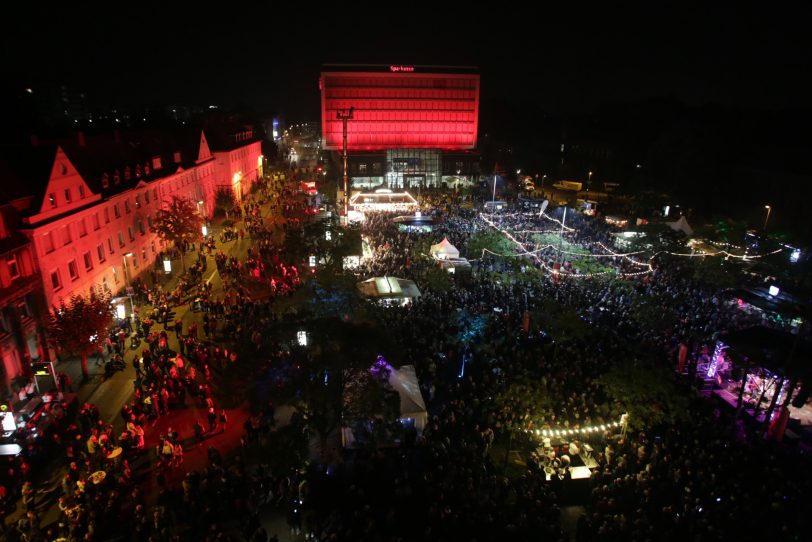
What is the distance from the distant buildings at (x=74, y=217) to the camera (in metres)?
17.3

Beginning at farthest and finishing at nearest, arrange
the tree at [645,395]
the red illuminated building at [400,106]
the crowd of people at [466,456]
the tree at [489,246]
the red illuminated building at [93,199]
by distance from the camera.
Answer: the red illuminated building at [400,106] < the tree at [489,246] < the red illuminated building at [93,199] < the tree at [645,395] < the crowd of people at [466,456]

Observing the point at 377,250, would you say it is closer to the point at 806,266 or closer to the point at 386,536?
the point at 386,536

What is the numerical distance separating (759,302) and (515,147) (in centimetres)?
6739

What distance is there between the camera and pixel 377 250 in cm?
2984

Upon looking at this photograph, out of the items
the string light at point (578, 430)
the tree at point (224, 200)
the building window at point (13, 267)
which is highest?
the building window at point (13, 267)

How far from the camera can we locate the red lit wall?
7044cm

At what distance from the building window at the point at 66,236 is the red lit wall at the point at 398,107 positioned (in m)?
53.2

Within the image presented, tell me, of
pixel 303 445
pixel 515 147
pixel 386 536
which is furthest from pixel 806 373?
pixel 515 147

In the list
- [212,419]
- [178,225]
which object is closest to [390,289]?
[212,419]

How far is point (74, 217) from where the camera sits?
21.0 m

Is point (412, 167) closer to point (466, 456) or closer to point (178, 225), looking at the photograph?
point (178, 225)

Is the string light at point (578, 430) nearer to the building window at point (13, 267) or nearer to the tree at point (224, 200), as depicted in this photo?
the building window at point (13, 267)

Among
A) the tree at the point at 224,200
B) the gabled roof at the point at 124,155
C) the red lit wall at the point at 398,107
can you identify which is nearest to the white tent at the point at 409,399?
the gabled roof at the point at 124,155

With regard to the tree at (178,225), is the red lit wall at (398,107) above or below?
above
